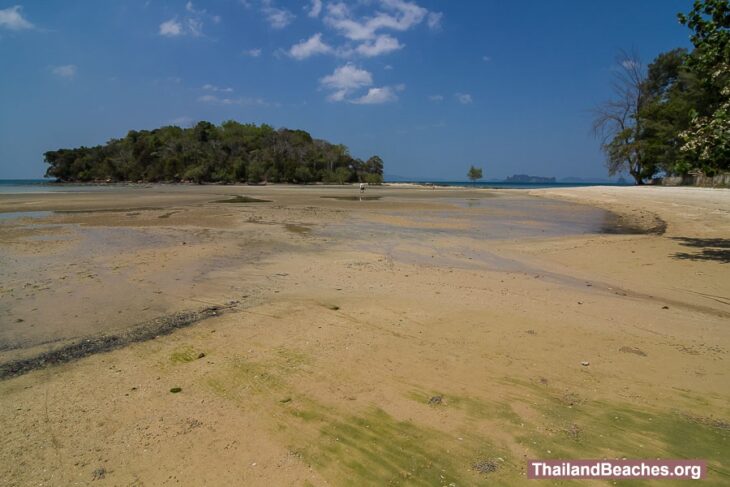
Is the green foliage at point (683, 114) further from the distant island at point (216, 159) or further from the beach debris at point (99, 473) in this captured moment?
the distant island at point (216, 159)

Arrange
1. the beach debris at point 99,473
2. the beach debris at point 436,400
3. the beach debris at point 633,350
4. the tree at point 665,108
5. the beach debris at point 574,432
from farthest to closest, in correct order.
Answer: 1. the tree at point 665,108
2. the beach debris at point 633,350
3. the beach debris at point 436,400
4. the beach debris at point 574,432
5. the beach debris at point 99,473

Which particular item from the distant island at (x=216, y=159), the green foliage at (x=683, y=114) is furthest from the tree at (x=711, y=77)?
the distant island at (x=216, y=159)

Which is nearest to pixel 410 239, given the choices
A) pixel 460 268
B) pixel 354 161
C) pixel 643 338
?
pixel 460 268

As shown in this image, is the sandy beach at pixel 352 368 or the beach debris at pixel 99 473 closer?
the beach debris at pixel 99 473

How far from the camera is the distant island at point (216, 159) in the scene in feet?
279

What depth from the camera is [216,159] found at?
86688 millimetres

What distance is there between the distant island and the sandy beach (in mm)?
79128

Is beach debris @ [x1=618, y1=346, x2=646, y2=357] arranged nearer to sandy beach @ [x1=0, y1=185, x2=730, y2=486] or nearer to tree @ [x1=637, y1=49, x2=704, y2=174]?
sandy beach @ [x1=0, y1=185, x2=730, y2=486]

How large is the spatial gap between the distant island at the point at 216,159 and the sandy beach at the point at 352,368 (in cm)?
7913

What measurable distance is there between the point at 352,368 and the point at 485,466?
1.80 m

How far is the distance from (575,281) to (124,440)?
26.1ft

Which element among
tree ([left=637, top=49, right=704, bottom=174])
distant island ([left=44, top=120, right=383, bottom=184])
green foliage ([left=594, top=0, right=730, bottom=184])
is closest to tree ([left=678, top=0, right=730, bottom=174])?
green foliage ([left=594, top=0, right=730, bottom=184])

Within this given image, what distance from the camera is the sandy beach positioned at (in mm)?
2898

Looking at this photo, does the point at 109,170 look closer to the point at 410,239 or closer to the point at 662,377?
the point at 410,239
